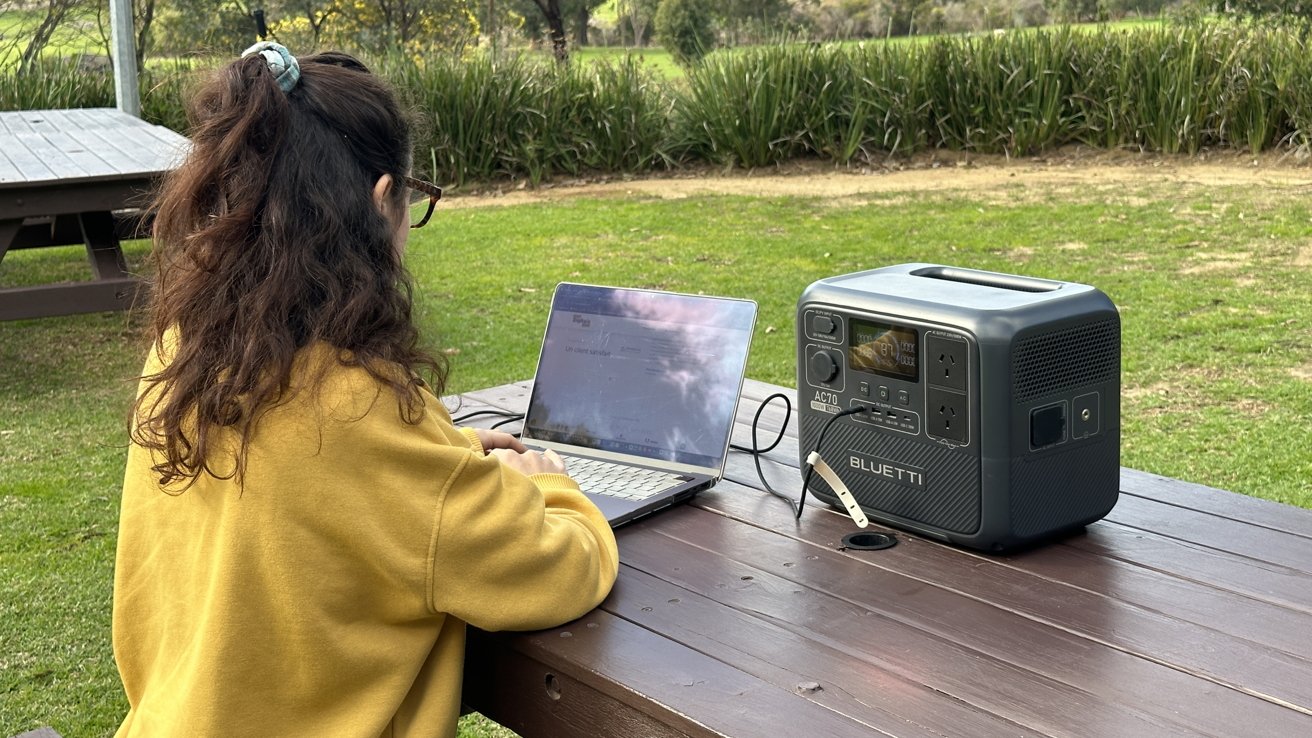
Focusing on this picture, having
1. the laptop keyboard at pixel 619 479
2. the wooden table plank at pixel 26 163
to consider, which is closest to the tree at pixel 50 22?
the wooden table plank at pixel 26 163

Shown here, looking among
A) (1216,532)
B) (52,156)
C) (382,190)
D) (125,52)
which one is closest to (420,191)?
(382,190)

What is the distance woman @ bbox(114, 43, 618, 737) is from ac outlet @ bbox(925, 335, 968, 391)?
1.87 ft

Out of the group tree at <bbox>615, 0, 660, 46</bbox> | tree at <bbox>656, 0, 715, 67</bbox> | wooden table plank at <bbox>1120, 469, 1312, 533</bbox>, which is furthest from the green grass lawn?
tree at <bbox>615, 0, 660, 46</bbox>

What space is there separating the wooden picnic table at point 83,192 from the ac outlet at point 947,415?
3770 mm

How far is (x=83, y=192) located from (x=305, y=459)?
4.65 metres

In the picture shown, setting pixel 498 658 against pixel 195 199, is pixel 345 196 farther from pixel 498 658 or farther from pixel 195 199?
pixel 498 658

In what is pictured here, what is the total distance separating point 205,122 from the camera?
152cm

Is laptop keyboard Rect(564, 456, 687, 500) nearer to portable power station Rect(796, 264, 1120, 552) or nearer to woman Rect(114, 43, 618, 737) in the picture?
portable power station Rect(796, 264, 1120, 552)

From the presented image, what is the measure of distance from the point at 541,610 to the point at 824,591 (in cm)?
37

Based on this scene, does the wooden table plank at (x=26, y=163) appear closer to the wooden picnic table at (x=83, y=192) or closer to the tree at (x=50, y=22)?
the wooden picnic table at (x=83, y=192)

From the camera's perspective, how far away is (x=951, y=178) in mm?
10742

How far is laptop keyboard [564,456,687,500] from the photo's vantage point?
6.77 feet

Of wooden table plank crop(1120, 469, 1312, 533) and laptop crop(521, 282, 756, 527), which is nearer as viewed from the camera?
wooden table plank crop(1120, 469, 1312, 533)

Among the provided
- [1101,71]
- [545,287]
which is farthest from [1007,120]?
[545,287]
